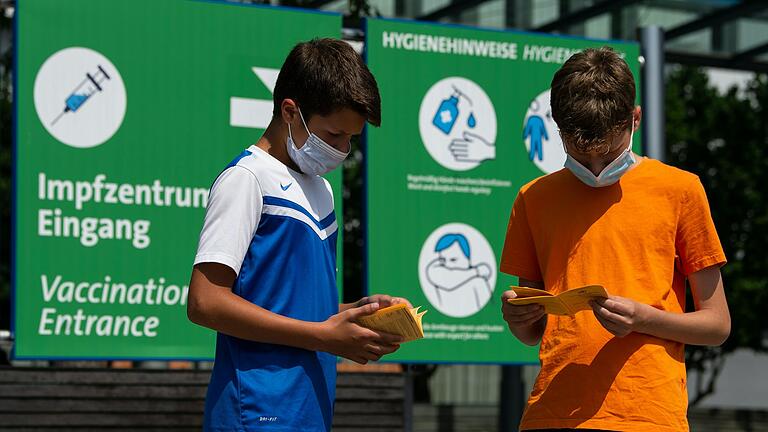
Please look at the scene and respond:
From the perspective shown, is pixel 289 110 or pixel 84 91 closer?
pixel 289 110

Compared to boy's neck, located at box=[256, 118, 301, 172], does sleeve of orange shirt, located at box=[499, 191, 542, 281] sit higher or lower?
lower

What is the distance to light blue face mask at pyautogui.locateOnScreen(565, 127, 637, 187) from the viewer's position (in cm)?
328

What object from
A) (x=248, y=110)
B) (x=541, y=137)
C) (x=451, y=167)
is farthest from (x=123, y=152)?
(x=541, y=137)

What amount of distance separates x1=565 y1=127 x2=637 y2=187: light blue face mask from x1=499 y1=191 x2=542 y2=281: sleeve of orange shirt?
10.0 inches

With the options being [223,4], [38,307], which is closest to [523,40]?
[223,4]

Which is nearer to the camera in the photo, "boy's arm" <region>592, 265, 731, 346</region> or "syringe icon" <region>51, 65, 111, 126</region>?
"boy's arm" <region>592, 265, 731, 346</region>

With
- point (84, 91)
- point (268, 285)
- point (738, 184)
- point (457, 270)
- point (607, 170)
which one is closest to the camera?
point (268, 285)

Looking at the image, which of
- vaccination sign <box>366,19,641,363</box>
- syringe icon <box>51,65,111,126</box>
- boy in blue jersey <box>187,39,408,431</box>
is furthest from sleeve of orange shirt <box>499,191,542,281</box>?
syringe icon <box>51,65,111,126</box>

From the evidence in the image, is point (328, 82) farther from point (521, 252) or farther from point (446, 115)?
point (446, 115)

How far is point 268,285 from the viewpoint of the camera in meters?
3.04

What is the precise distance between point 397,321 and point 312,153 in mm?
499

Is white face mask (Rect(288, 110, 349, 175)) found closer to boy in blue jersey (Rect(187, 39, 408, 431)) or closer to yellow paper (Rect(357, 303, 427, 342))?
boy in blue jersey (Rect(187, 39, 408, 431))

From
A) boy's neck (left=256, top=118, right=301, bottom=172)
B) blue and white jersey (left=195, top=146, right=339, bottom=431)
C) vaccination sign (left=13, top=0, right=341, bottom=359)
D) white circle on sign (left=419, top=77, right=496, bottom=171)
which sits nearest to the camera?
blue and white jersey (left=195, top=146, right=339, bottom=431)

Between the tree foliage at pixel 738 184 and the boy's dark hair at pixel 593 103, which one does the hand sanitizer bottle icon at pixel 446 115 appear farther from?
the tree foliage at pixel 738 184
